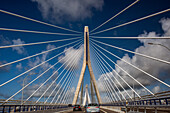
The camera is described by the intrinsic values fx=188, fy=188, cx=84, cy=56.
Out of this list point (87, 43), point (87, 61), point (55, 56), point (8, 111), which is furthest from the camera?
point (87, 61)

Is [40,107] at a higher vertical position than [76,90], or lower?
lower

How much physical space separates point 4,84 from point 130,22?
1307 cm

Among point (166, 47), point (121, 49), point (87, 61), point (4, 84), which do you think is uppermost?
point (87, 61)

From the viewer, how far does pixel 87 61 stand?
48312 mm

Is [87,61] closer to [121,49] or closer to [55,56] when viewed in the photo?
[55,56]

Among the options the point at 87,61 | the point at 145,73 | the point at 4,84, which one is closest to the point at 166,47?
the point at 145,73

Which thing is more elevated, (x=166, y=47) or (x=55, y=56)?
(x=55, y=56)

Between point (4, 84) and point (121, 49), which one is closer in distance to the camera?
point (4, 84)

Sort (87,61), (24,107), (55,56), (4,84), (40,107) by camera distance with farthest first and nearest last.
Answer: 1. (87,61)
2. (55,56)
3. (40,107)
4. (24,107)
5. (4,84)

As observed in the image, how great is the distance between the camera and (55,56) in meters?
28.8

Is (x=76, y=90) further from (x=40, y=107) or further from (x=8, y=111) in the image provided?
(x=8, y=111)

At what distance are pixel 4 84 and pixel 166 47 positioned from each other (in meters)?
15.8

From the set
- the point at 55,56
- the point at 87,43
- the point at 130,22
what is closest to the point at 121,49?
the point at 130,22

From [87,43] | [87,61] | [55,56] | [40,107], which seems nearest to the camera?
[40,107]
